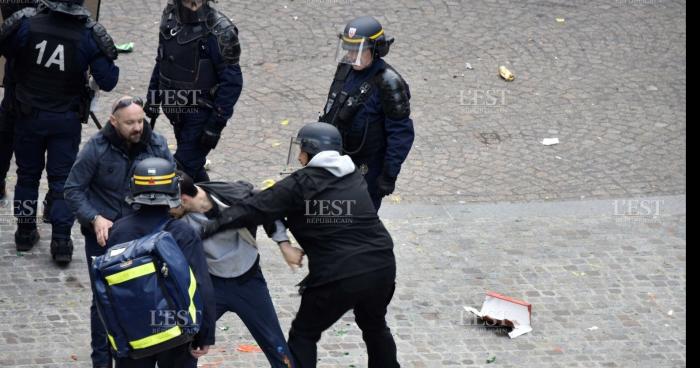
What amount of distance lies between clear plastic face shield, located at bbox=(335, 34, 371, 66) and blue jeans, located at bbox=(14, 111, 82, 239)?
1929 mm

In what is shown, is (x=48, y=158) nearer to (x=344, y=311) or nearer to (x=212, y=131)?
(x=212, y=131)

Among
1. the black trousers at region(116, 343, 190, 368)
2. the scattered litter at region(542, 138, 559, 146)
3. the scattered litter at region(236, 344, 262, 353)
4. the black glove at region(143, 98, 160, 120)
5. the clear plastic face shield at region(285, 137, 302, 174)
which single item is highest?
the black glove at region(143, 98, 160, 120)

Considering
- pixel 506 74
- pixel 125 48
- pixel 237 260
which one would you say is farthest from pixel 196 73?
pixel 506 74

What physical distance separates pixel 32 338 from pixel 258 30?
6.00 metres

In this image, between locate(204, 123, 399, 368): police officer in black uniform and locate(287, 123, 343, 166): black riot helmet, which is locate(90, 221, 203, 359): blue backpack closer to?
locate(204, 123, 399, 368): police officer in black uniform

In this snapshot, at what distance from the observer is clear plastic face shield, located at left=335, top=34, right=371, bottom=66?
802cm

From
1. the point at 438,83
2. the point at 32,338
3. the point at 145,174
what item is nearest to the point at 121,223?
the point at 145,174

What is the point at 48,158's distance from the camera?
826 centimetres

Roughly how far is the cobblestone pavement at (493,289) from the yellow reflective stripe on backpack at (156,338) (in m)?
1.69

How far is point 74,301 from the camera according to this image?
798cm

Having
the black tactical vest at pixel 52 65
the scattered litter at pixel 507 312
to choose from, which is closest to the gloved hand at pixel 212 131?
the black tactical vest at pixel 52 65

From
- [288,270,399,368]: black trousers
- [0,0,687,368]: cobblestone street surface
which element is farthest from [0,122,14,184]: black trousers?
[288,270,399,368]: black trousers

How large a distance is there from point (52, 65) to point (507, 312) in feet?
11.6

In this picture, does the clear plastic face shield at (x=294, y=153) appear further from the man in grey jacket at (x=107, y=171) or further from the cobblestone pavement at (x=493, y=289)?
the cobblestone pavement at (x=493, y=289)
